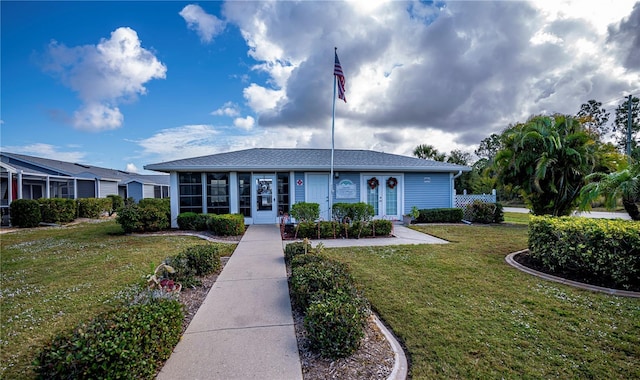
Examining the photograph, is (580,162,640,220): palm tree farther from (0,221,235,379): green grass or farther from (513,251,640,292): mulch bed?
(0,221,235,379): green grass

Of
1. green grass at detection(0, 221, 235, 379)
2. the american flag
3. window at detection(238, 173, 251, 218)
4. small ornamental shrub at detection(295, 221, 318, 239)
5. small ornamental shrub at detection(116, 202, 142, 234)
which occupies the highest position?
the american flag

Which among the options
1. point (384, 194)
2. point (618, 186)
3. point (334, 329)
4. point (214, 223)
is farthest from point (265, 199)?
point (618, 186)

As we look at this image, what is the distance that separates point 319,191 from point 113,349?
10.1m

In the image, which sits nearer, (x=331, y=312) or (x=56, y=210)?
(x=331, y=312)

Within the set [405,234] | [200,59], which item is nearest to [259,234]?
[405,234]

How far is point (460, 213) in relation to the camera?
40.1 feet

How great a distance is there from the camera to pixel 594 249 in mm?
4570

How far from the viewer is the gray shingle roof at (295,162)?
34.8 feet

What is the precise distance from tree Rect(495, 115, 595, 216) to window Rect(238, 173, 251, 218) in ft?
32.7

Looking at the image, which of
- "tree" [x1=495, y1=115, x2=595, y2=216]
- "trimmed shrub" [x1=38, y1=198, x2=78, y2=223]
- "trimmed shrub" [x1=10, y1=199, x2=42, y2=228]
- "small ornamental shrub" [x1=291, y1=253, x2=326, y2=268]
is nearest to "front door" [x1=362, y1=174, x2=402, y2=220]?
"tree" [x1=495, y1=115, x2=595, y2=216]

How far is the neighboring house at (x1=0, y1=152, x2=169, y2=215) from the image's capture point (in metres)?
16.0

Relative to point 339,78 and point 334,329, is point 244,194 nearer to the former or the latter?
point 339,78

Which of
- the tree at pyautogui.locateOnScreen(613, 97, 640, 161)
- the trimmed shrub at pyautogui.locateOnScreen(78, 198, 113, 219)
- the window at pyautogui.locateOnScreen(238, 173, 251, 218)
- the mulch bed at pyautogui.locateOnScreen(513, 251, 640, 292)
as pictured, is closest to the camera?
the mulch bed at pyautogui.locateOnScreen(513, 251, 640, 292)

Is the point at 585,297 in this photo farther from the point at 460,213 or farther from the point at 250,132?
the point at 250,132
